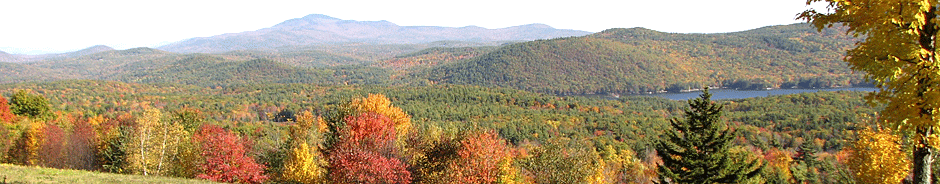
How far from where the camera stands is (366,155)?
23.1 m

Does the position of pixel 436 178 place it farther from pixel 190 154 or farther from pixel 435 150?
pixel 190 154

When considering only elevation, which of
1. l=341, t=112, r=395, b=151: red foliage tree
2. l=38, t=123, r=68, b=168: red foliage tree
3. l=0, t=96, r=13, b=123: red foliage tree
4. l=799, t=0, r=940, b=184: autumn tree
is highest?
l=799, t=0, r=940, b=184: autumn tree

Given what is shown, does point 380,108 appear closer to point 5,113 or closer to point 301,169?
point 301,169

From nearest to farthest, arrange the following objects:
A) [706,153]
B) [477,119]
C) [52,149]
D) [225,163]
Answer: [706,153] → [225,163] → [52,149] → [477,119]

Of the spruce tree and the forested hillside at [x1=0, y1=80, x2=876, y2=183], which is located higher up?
the spruce tree

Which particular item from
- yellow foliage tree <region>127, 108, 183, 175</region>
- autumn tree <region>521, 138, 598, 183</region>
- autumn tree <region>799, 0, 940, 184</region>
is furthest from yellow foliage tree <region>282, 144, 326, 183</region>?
autumn tree <region>799, 0, 940, 184</region>

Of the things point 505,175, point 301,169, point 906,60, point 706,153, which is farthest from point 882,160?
point 301,169

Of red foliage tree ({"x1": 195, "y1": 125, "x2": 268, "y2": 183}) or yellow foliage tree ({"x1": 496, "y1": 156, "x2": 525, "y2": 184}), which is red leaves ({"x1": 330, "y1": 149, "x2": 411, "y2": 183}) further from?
red foliage tree ({"x1": 195, "y1": 125, "x2": 268, "y2": 183})

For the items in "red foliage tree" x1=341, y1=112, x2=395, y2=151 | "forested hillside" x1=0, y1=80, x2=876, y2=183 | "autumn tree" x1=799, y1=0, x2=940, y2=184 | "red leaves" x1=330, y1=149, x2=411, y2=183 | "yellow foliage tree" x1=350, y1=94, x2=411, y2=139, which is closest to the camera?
"autumn tree" x1=799, y1=0, x2=940, y2=184

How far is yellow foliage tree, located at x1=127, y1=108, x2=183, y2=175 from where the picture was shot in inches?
1284

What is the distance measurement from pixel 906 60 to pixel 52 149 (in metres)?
51.5

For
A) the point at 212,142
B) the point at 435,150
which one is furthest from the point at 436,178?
the point at 212,142

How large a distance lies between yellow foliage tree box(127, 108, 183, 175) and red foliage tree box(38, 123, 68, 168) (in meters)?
10.5

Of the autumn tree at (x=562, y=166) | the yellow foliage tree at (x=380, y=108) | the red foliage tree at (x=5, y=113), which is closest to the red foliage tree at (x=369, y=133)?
the yellow foliage tree at (x=380, y=108)
